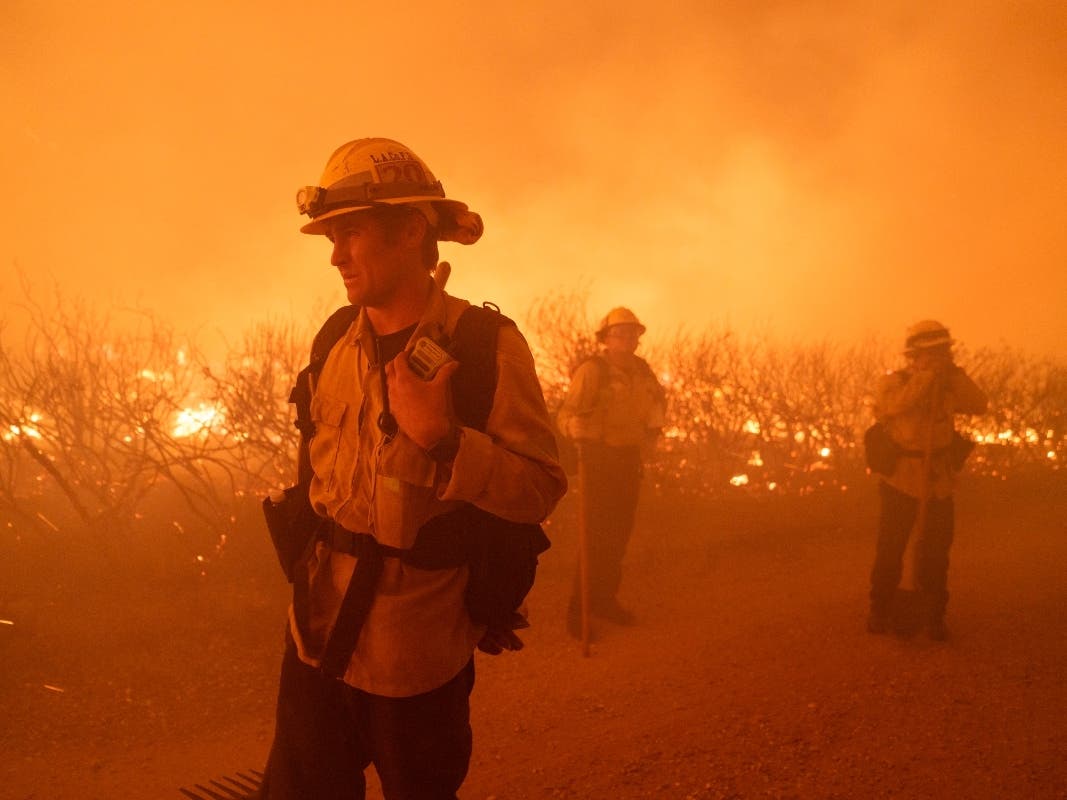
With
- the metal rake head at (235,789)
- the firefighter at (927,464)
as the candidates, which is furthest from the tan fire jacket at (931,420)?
the metal rake head at (235,789)

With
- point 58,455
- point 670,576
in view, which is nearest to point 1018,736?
point 670,576

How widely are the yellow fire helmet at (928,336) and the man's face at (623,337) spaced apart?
2122 mm

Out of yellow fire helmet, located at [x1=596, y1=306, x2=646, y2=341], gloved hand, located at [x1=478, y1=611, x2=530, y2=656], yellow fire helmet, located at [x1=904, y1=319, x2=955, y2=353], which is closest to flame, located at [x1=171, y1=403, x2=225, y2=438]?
yellow fire helmet, located at [x1=596, y1=306, x2=646, y2=341]

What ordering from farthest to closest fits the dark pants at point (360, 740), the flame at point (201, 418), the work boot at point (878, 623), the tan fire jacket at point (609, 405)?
the flame at point (201, 418) < the tan fire jacket at point (609, 405) < the work boot at point (878, 623) < the dark pants at point (360, 740)

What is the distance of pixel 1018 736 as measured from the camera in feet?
11.5

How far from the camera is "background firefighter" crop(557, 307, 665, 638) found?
5363 millimetres

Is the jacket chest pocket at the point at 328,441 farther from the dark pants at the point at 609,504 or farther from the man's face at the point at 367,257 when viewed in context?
the dark pants at the point at 609,504

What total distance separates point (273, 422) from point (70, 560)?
2428mm

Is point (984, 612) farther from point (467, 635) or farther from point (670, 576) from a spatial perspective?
point (467, 635)

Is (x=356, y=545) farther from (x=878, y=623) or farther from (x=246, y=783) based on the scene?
(x=878, y=623)

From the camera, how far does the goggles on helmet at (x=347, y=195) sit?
1.93 meters

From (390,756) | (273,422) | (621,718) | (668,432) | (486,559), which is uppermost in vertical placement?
(668,432)

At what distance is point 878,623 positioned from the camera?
4.96 metres

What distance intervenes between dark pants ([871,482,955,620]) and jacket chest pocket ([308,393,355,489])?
4.47 meters
